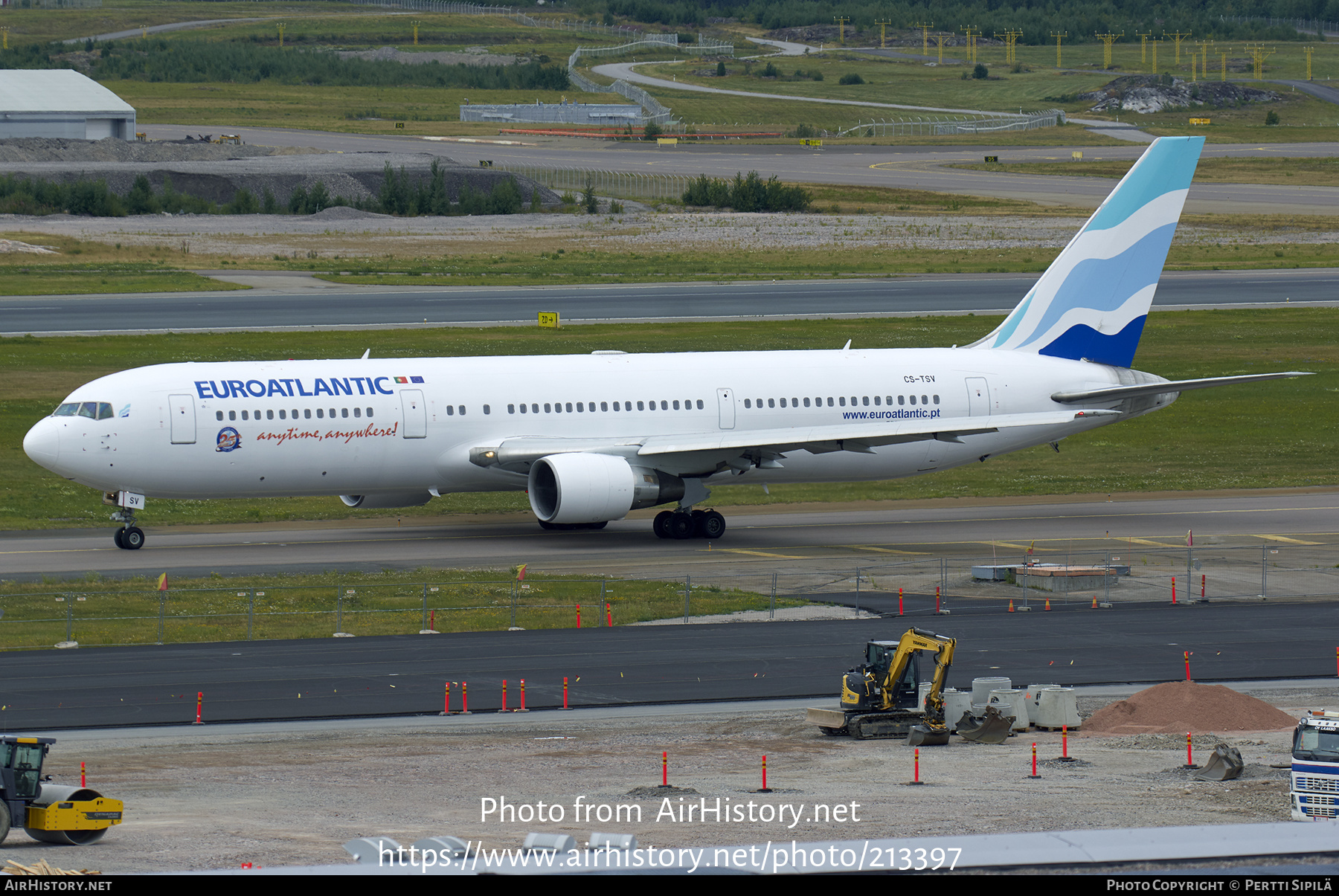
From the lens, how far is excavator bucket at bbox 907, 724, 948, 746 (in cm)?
3111

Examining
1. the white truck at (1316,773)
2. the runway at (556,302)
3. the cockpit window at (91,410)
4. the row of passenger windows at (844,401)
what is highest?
the cockpit window at (91,410)

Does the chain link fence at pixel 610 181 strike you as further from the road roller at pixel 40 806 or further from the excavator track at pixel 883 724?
the road roller at pixel 40 806

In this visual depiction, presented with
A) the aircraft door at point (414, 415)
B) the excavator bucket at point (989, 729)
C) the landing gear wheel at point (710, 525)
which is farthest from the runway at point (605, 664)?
the aircraft door at point (414, 415)

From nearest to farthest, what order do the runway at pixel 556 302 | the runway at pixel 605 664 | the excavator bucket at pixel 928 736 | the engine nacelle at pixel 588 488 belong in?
the excavator bucket at pixel 928 736, the runway at pixel 605 664, the engine nacelle at pixel 588 488, the runway at pixel 556 302

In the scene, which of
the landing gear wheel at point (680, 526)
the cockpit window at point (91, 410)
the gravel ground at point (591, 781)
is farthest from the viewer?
the landing gear wheel at point (680, 526)

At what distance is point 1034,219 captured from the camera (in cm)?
13800

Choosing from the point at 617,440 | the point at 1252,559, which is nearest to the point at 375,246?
the point at 617,440

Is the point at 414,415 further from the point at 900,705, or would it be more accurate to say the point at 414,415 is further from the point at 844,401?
the point at 900,705

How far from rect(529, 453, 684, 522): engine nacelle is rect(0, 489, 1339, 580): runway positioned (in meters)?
1.18

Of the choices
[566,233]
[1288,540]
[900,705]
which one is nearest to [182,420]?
[900,705]

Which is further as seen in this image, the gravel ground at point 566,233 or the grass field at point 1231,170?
the grass field at point 1231,170

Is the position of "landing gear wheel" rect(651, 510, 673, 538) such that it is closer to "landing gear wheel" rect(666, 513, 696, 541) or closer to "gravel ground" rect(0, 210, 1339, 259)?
"landing gear wheel" rect(666, 513, 696, 541)

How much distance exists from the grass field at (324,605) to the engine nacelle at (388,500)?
651cm

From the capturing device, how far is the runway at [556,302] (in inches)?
3583
